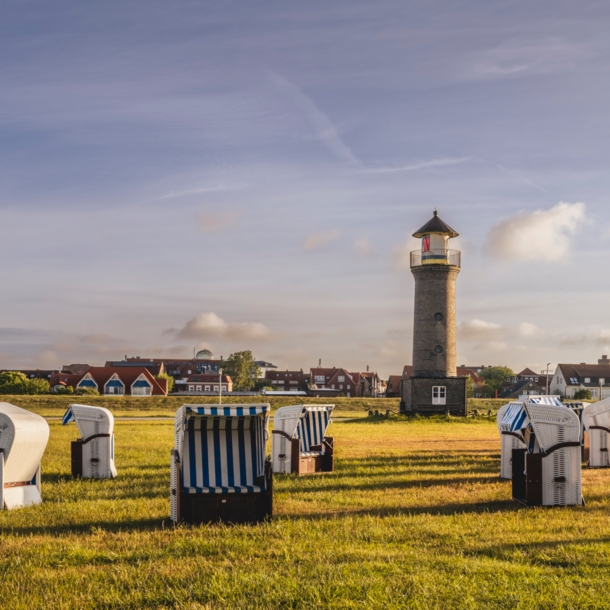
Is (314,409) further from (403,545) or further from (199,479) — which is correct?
(403,545)

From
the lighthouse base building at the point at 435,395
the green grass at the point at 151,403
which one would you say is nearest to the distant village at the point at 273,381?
the green grass at the point at 151,403

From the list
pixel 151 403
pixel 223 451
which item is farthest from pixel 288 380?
pixel 223 451

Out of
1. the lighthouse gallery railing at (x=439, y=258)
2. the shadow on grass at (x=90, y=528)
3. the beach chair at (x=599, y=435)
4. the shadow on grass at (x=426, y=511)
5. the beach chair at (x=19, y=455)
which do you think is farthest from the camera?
the lighthouse gallery railing at (x=439, y=258)

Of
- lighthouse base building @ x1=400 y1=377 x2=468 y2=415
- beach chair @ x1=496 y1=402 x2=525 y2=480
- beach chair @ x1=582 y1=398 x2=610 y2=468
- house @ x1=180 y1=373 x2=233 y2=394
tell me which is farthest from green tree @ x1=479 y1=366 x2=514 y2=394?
beach chair @ x1=496 y1=402 x2=525 y2=480

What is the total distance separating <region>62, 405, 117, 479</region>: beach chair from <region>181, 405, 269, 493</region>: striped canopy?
493 centimetres

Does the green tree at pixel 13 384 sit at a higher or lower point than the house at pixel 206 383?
higher

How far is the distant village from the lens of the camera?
93938 mm

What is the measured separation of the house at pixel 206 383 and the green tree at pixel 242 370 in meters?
1.39

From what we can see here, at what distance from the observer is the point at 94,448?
49.1ft

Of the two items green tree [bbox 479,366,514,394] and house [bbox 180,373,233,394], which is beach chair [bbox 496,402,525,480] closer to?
house [bbox 180,373,233,394]

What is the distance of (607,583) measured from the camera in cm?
683

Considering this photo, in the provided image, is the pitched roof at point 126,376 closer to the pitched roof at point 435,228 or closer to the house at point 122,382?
the house at point 122,382

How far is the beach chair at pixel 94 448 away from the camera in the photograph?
48.8ft

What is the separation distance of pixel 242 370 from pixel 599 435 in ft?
359
